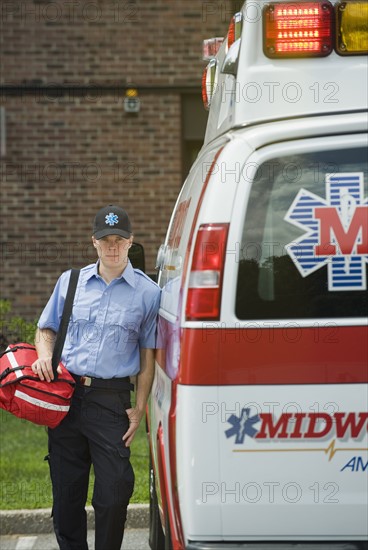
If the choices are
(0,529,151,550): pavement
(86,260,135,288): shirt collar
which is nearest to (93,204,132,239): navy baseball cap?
(86,260,135,288): shirt collar

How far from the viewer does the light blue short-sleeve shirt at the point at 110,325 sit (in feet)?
14.7

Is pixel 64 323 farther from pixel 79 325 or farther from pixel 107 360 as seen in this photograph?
pixel 107 360

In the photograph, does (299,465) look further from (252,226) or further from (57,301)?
(57,301)

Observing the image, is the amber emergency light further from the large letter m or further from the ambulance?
the large letter m

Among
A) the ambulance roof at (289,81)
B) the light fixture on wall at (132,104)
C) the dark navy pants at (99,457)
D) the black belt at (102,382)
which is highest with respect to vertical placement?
the light fixture on wall at (132,104)

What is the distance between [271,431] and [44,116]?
9086 mm

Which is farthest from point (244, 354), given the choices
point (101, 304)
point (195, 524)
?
point (101, 304)

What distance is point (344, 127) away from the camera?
11.6 ft

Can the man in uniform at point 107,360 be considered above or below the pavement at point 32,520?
above

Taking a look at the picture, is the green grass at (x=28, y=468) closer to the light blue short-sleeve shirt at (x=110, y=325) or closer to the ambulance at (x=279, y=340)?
the light blue short-sleeve shirt at (x=110, y=325)

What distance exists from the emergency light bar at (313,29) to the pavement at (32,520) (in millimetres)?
3616

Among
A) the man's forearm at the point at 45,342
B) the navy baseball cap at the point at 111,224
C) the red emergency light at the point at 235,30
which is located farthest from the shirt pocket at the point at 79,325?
the red emergency light at the point at 235,30

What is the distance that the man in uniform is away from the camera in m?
4.48

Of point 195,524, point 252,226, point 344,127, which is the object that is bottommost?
point 195,524
